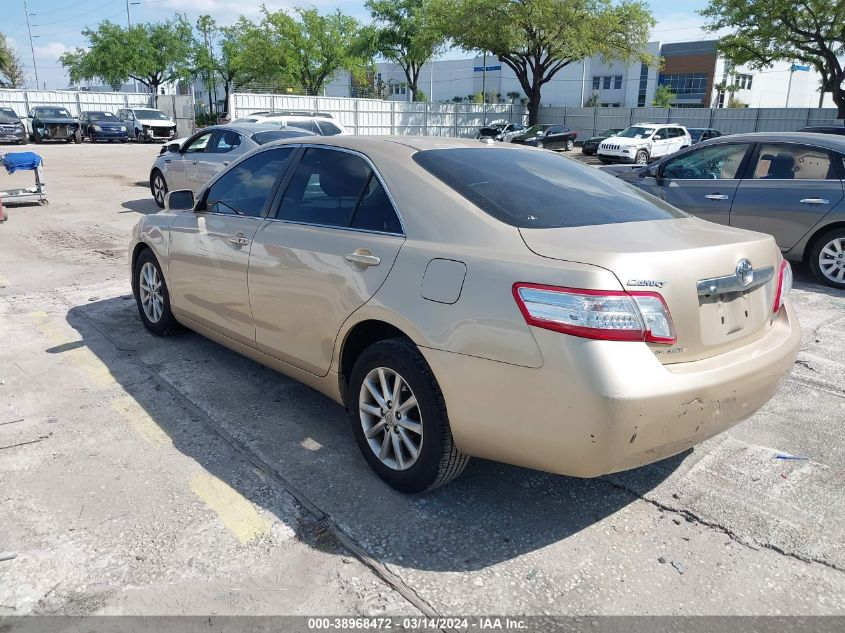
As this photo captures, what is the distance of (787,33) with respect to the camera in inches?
1184

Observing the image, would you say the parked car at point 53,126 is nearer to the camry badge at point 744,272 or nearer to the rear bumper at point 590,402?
the rear bumper at point 590,402

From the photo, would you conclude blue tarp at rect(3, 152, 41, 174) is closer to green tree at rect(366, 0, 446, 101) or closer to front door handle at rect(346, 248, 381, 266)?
front door handle at rect(346, 248, 381, 266)

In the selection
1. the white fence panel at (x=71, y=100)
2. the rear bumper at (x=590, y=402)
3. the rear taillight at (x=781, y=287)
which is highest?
the white fence panel at (x=71, y=100)

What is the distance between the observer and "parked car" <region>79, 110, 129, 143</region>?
108 feet

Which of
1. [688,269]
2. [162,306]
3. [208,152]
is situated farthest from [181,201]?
[208,152]

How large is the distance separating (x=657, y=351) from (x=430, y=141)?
6.03 ft

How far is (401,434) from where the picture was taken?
3.17 m

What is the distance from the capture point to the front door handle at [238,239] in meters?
4.11

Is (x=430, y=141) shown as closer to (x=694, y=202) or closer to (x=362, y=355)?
(x=362, y=355)

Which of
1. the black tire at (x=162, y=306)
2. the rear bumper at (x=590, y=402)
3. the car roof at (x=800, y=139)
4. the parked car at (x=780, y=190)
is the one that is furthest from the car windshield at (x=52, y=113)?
the rear bumper at (x=590, y=402)

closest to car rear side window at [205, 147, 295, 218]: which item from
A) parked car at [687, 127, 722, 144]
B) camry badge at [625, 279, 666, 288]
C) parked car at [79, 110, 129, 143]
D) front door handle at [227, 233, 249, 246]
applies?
front door handle at [227, 233, 249, 246]

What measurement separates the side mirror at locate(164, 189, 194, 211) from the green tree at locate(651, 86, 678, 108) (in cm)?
7272

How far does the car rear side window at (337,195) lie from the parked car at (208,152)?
23.8ft

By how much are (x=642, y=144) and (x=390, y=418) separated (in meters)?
27.7
